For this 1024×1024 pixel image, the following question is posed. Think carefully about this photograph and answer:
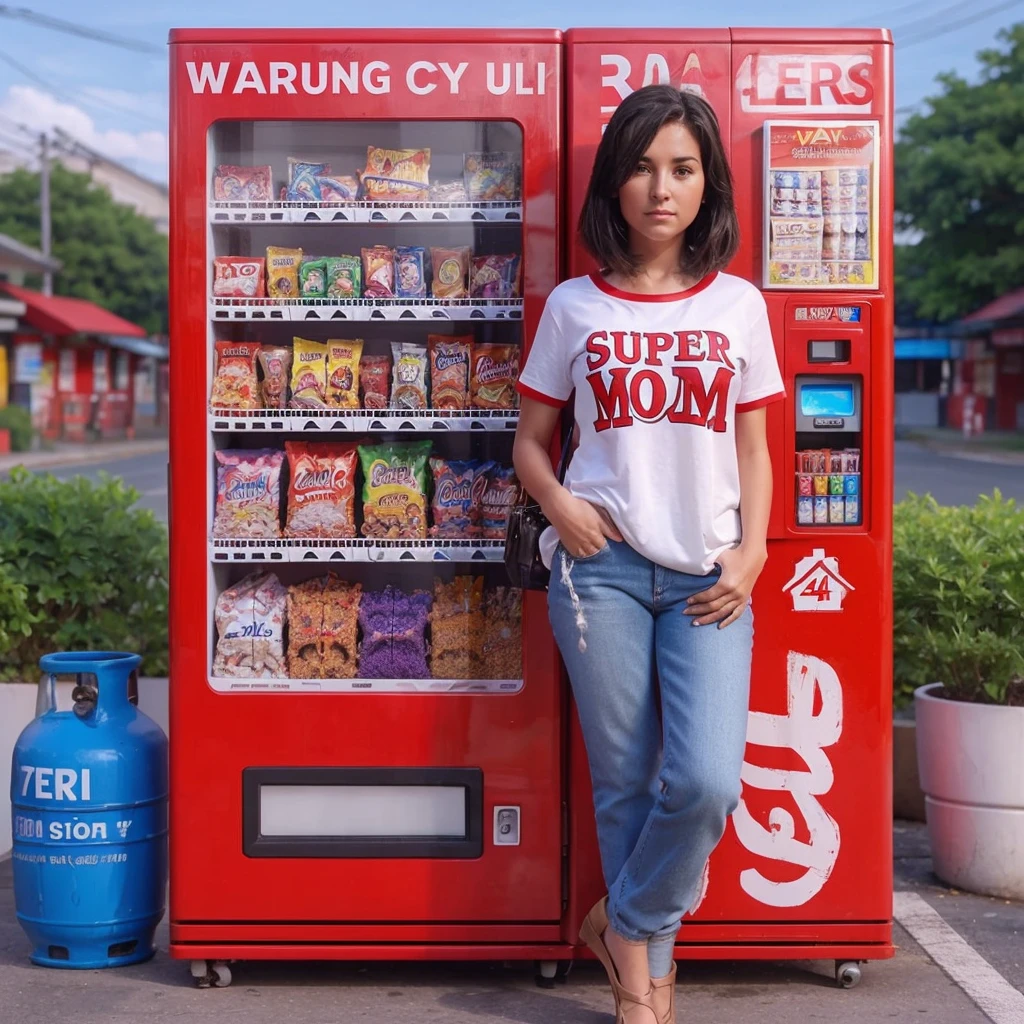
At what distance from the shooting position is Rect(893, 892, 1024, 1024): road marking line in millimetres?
3357

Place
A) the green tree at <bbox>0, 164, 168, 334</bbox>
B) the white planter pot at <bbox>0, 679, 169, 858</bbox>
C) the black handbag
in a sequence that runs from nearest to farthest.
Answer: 1. the black handbag
2. the white planter pot at <bbox>0, 679, 169, 858</bbox>
3. the green tree at <bbox>0, 164, 168, 334</bbox>

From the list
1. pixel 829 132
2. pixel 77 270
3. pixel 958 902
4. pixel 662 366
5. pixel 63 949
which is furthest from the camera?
pixel 77 270

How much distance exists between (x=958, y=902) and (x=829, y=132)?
231cm

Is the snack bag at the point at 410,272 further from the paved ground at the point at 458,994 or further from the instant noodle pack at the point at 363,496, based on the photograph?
the paved ground at the point at 458,994

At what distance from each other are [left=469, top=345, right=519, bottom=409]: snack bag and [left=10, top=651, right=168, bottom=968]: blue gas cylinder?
3.96 ft

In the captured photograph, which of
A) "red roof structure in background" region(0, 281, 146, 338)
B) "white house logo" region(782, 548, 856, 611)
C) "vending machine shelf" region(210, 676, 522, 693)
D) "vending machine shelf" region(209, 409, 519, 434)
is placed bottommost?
"vending machine shelf" region(210, 676, 522, 693)

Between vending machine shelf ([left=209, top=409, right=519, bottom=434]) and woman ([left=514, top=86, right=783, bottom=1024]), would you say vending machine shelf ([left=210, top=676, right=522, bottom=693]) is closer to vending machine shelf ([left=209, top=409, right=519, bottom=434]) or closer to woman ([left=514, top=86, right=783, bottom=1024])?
woman ([left=514, top=86, right=783, bottom=1024])

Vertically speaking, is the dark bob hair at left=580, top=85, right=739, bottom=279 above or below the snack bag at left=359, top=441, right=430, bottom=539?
above

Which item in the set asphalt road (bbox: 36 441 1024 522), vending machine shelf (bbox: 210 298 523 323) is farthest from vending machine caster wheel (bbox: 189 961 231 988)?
asphalt road (bbox: 36 441 1024 522)

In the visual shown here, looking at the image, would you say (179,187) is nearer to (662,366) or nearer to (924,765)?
(662,366)

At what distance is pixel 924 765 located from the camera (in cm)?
436

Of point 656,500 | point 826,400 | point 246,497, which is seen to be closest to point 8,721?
point 246,497

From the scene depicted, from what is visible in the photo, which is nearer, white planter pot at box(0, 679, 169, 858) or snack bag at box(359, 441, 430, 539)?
snack bag at box(359, 441, 430, 539)

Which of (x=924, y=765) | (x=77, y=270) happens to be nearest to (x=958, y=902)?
(x=924, y=765)
